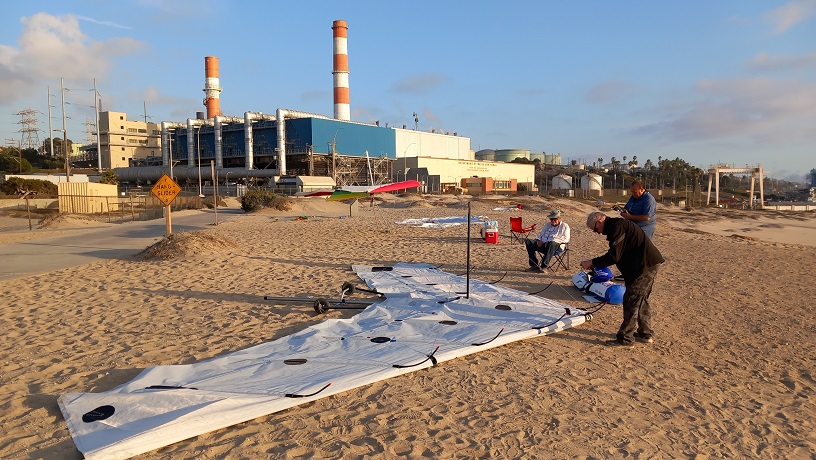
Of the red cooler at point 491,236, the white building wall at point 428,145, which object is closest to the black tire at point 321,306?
the red cooler at point 491,236

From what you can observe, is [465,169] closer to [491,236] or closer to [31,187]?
[31,187]

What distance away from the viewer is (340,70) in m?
63.9

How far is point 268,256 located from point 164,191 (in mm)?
3352

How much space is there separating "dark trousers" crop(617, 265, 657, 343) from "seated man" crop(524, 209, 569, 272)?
13.4 feet

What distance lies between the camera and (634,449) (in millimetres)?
3457

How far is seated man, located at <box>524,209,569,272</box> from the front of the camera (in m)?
9.80

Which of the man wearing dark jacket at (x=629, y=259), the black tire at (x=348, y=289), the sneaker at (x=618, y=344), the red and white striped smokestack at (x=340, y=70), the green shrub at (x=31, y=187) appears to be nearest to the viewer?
the man wearing dark jacket at (x=629, y=259)

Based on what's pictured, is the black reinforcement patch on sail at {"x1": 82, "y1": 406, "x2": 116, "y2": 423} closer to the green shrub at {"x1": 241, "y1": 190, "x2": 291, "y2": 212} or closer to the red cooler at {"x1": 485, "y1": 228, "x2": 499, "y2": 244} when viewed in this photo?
the red cooler at {"x1": 485, "y1": 228, "x2": 499, "y2": 244}

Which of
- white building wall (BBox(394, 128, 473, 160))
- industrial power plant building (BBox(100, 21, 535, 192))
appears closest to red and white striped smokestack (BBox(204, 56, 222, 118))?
industrial power plant building (BBox(100, 21, 535, 192))

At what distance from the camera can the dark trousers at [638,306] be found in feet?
18.2

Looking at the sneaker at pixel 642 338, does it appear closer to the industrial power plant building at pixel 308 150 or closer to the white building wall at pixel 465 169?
the industrial power plant building at pixel 308 150

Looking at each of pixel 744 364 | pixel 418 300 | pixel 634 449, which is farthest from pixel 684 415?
pixel 418 300

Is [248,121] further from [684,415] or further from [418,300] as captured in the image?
[684,415]

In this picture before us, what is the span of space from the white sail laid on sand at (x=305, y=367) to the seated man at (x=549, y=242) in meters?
2.44
